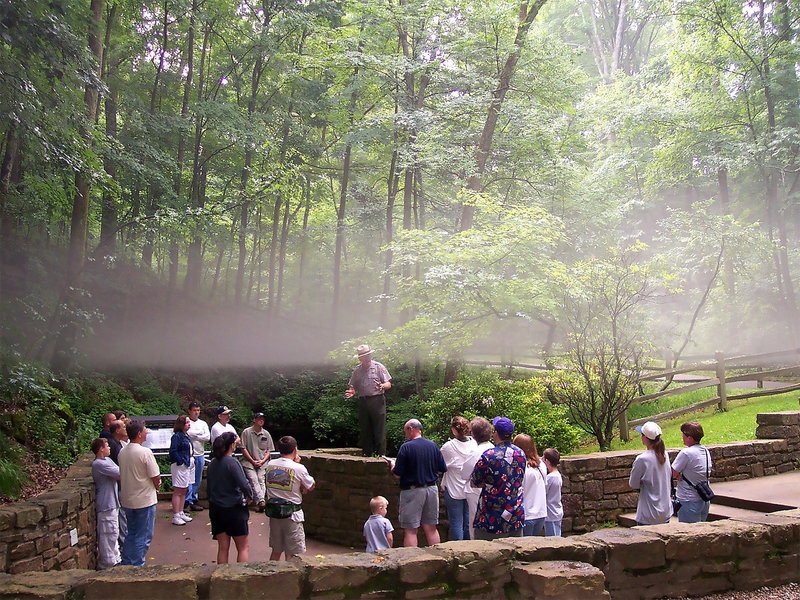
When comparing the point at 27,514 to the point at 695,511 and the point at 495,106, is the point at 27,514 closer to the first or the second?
the point at 695,511

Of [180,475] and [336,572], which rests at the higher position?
[336,572]

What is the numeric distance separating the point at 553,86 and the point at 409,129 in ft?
13.9

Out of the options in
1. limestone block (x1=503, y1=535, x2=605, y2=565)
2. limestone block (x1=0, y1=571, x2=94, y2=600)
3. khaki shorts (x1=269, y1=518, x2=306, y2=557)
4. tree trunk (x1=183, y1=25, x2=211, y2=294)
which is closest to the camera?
limestone block (x1=0, y1=571, x2=94, y2=600)

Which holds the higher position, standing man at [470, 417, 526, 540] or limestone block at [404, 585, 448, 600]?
standing man at [470, 417, 526, 540]

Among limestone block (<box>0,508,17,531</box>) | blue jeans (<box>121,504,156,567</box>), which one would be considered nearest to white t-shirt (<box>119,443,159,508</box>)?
blue jeans (<box>121,504,156,567</box>)

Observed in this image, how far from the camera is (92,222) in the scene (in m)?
20.1

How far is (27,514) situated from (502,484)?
13.8 ft

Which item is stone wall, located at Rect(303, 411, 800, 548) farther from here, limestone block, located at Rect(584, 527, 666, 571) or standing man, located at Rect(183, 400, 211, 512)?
limestone block, located at Rect(584, 527, 666, 571)

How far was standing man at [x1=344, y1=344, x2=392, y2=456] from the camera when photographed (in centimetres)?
745

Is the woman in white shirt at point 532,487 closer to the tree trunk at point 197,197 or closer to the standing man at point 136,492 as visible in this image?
the standing man at point 136,492

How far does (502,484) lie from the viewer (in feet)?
16.4

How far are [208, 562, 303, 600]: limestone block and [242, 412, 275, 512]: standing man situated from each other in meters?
4.28

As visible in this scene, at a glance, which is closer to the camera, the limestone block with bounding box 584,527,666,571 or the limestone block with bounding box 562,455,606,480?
the limestone block with bounding box 584,527,666,571

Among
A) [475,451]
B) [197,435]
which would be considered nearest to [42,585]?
[475,451]
